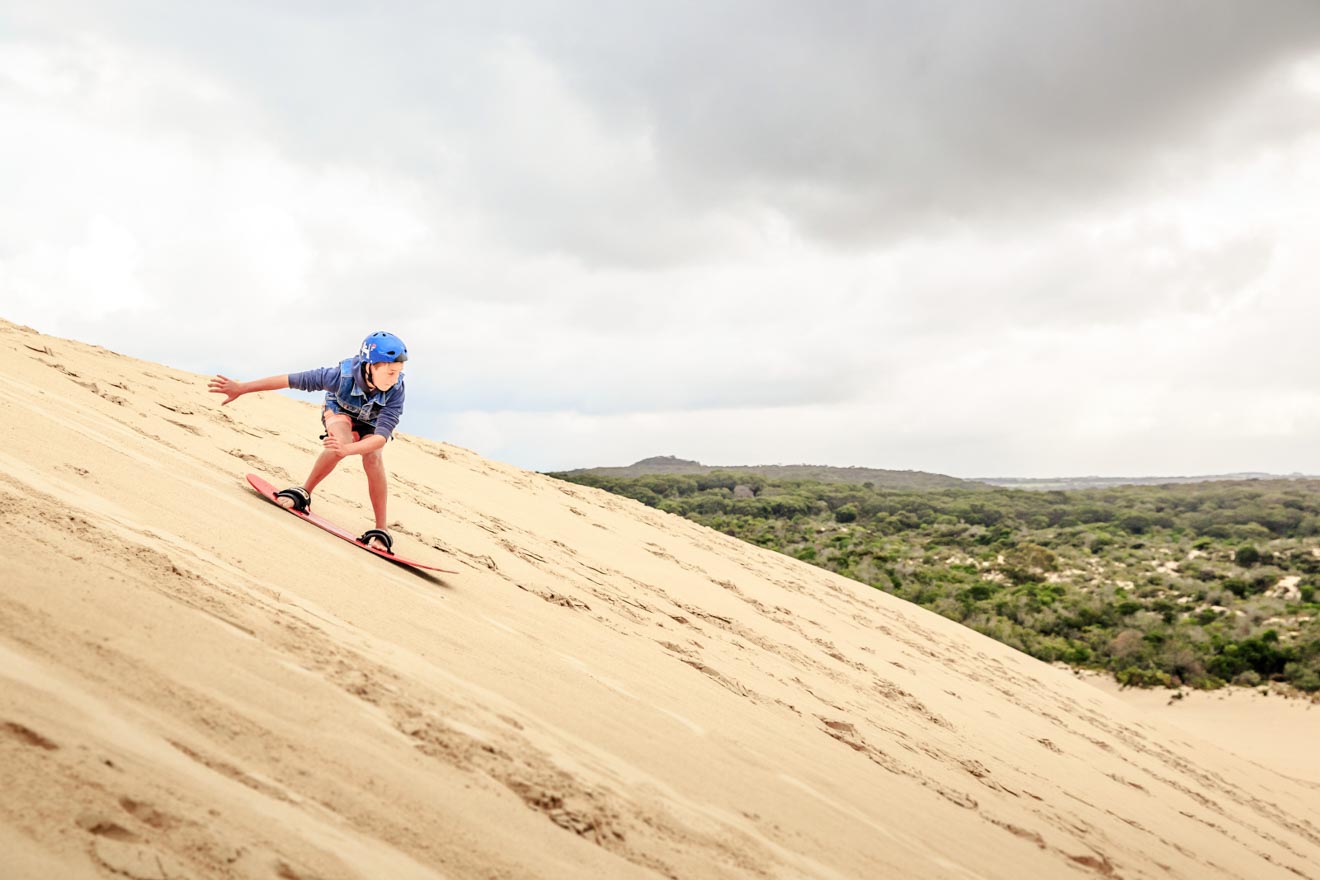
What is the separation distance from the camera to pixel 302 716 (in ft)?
7.89

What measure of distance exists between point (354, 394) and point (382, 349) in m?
0.31

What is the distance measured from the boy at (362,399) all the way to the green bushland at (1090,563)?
14.1m

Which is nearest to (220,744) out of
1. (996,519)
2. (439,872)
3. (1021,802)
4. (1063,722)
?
(439,872)

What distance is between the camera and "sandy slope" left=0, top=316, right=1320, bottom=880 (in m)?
2.00

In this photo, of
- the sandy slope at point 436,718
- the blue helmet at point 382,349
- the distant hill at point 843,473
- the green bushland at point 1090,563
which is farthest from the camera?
the distant hill at point 843,473

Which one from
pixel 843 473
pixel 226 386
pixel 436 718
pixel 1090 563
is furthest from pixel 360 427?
pixel 843 473

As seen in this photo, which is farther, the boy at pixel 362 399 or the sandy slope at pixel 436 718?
→ the boy at pixel 362 399

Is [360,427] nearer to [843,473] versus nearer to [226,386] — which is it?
[226,386]

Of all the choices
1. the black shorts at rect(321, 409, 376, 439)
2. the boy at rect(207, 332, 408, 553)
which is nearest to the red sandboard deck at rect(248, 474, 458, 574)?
the boy at rect(207, 332, 408, 553)

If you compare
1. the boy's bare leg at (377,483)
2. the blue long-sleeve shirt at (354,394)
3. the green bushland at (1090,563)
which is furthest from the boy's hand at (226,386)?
the green bushland at (1090,563)

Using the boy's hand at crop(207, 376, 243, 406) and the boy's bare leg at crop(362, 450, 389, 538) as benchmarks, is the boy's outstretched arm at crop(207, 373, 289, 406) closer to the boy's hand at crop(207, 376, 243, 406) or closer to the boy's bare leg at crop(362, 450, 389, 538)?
the boy's hand at crop(207, 376, 243, 406)

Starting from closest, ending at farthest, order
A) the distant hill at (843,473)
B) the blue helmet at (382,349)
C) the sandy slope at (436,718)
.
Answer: the sandy slope at (436,718) < the blue helmet at (382,349) < the distant hill at (843,473)

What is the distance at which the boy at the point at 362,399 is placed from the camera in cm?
465

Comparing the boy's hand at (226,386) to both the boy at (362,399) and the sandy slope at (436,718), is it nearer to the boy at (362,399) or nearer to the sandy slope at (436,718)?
the boy at (362,399)
